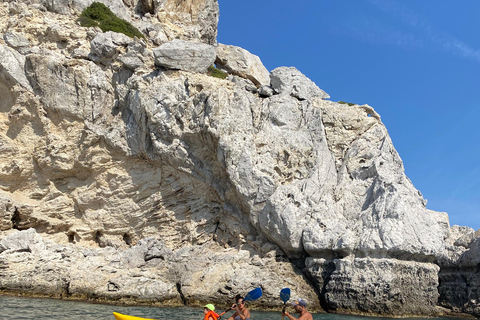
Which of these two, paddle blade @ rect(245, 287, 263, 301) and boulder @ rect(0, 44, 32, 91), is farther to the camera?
boulder @ rect(0, 44, 32, 91)

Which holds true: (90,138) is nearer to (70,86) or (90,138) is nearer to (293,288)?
(70,86)

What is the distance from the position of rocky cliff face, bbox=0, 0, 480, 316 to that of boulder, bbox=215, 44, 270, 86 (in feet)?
29.4

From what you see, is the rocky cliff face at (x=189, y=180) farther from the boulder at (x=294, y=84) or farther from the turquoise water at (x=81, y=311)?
the turquoise water at (x=81, y=311)

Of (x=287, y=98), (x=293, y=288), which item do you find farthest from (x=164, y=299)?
(x=287, y=98)

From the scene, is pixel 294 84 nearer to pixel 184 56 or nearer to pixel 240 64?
pixel 184 56

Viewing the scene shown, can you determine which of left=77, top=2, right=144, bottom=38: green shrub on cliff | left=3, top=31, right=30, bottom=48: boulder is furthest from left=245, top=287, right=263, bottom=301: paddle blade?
left=77, top=2, right=144, bottom=38: green shrub on cliff

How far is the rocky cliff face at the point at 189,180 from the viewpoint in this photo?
19625 millimetres

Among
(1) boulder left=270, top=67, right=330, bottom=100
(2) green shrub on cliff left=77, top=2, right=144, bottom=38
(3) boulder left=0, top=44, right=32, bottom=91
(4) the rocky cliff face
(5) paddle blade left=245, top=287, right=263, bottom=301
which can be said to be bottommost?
(5) paddle blade left=245, top=287, right=263, bottom=301

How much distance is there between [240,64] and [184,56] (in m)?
10.7

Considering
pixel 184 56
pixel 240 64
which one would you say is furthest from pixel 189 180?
pixel 240 64

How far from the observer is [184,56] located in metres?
24.5

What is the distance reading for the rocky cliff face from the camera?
773 inches

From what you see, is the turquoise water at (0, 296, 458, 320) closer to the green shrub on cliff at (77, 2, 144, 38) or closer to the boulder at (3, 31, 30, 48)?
the boulder at (3, 31, 30, 48)

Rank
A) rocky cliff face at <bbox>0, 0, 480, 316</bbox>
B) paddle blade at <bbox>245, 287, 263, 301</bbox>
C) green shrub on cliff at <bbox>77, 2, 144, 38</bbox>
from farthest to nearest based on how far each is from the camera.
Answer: green shrub on cliff at <bbox>77, 2, 144, 38</bbox>
rocky cliff face at <bbox>0, 0, 480, 316</bbox>
paddle blade at <bbox>245, 287, 263, 301</bbox>
